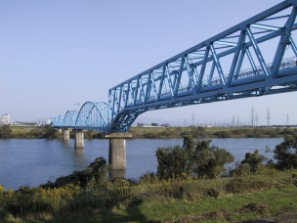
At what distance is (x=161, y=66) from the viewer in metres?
45.1

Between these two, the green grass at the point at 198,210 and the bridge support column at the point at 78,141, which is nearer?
the green grass at the point at 198,210

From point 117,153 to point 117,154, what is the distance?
8.0 inches

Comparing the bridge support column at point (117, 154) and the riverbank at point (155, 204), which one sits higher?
the riverbank at point (155, 204)

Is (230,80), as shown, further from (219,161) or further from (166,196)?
(166,196)

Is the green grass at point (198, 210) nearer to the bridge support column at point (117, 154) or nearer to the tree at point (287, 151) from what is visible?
the tree at point (287, 151)

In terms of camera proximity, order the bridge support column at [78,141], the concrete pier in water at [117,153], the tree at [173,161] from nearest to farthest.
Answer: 1. the tree at [173,161]
2. the concrete pier in water at [117,153]
3. the bridge support column at [78,141]

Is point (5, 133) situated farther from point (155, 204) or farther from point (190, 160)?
point (155, 204)

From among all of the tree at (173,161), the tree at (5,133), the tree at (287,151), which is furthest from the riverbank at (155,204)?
the tree at (5,133)

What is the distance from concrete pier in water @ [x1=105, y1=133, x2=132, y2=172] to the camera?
57000 millimetres

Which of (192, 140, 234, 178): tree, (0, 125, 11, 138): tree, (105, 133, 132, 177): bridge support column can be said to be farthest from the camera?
(0, 125, 11, 138): tree

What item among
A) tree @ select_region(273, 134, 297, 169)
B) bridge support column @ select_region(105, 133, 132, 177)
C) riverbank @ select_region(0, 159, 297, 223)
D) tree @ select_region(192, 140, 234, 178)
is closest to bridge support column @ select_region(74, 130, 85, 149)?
bridge support column @ select_region(105, 133, 132, 177)

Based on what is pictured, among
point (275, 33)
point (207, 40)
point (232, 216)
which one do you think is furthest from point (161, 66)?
point (232, 216)

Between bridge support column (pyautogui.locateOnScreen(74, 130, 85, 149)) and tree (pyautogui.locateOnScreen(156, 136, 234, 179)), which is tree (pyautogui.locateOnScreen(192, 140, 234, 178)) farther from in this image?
bridge support column (pyautogui.locateOnScreen(74, 130, 85, 149))

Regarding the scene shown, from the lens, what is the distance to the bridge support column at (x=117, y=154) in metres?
56.1
